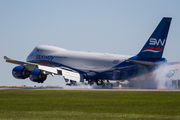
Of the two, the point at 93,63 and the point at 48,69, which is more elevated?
the point at 93,63

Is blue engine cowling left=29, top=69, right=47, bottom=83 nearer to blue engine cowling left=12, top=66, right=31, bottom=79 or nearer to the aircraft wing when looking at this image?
the aircraft wing

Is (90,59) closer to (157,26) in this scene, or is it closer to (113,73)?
(113,73)

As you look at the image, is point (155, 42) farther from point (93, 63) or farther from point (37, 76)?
point (37, 76)

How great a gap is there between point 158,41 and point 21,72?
68.4 ft

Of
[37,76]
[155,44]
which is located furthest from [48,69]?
[155,44]

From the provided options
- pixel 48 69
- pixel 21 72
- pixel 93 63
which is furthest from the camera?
pixel 93 63

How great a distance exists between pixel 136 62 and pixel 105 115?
3045cm

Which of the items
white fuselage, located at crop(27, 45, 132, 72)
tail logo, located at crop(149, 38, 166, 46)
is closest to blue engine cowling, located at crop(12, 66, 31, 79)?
white fuselage, located at crop(27, 45, 132, 72)

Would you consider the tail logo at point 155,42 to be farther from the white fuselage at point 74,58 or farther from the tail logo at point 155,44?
the white fuselage at point 74,58

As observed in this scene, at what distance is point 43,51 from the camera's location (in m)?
58.6

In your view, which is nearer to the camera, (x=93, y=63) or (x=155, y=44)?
(x=155, y=44)

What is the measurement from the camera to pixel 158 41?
47.8m

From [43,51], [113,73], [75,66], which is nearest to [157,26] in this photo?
[113,73]

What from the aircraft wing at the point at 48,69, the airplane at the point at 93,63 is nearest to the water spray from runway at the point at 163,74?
the airplane at the point at 93,63
